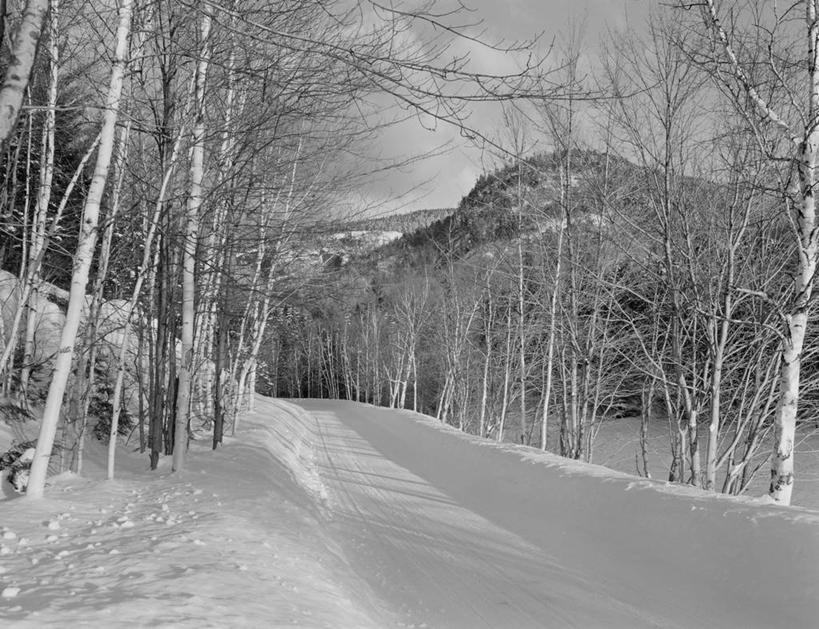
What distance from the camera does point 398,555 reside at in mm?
5797

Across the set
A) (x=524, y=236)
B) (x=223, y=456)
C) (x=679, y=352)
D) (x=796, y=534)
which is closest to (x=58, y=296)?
(x=223, y=456)

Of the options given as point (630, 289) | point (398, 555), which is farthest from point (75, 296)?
point (630, 289)

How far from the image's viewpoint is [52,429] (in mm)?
4957

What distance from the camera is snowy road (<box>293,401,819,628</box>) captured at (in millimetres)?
4281

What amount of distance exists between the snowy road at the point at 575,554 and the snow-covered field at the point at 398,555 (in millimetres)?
18

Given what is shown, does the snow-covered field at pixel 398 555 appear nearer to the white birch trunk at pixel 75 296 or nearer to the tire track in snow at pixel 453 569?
the tire track in snow at pixel 453 569

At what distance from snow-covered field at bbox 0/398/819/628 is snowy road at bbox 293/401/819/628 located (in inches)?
0.7

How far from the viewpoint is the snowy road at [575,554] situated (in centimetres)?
428

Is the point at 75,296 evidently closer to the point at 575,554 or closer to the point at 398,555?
the point at 398,555

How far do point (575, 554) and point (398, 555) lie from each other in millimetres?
1882

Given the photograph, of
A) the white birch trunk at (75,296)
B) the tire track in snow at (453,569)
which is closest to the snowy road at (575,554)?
the tire track in snow at (453,569)

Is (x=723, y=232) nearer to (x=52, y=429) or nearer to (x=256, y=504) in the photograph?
(x=256, y=504)

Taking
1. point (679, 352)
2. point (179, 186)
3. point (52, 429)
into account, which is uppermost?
point (179, 186)

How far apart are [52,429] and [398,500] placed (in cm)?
493
